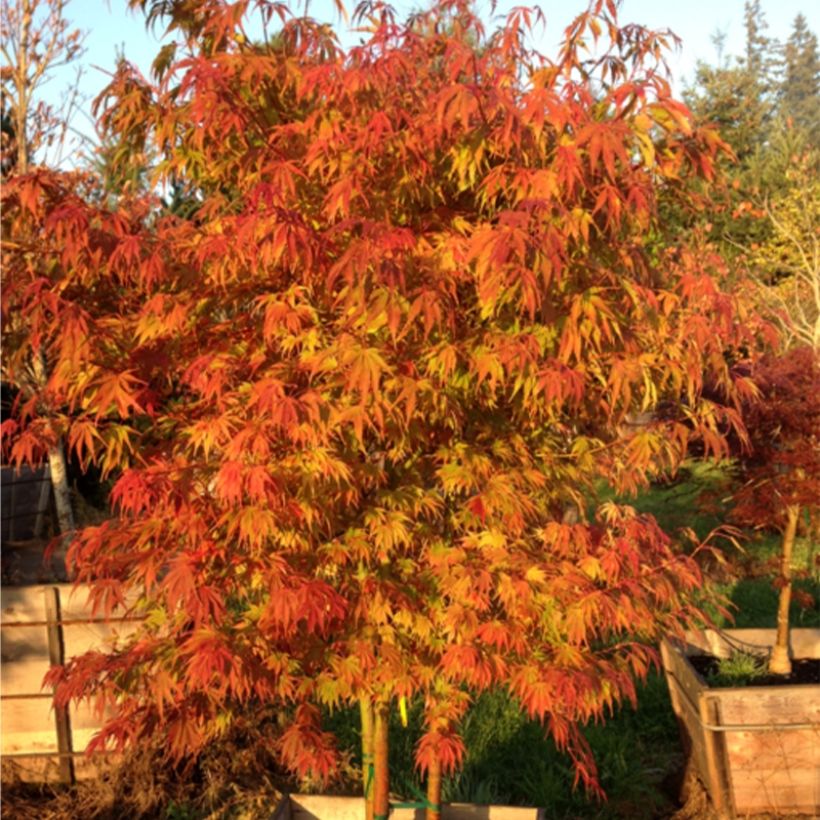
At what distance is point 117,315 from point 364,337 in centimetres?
99

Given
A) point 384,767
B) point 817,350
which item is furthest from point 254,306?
point 817,350

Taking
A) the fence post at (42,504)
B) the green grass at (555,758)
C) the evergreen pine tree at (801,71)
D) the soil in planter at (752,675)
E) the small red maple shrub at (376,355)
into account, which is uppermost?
the evergreen pine tree at (801,71)

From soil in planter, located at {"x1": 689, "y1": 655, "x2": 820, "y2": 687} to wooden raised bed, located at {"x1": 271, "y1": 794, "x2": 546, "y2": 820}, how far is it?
1.78 metres

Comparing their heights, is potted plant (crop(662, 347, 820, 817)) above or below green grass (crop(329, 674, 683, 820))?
above

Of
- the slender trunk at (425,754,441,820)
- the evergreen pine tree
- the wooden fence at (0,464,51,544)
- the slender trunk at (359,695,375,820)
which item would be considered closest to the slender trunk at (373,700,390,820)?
the slender trunk at (359,695,375,820)

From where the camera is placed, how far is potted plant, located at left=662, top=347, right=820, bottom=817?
15.5ft

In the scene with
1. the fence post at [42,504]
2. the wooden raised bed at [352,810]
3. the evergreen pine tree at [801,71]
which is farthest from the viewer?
the evergreen pine tree at [801,71]

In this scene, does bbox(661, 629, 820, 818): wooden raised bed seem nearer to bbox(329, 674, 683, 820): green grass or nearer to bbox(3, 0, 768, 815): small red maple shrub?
bbox(329, 674, 683, 820): green grass

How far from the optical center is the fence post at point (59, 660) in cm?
509

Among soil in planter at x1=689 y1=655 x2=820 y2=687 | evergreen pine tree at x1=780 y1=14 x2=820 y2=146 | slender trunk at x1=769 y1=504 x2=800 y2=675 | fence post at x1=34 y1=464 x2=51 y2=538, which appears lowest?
soil in planter at x1=689 y1=655 x2=820 y2=687

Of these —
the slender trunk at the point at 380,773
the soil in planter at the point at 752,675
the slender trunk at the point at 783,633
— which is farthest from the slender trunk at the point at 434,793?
the slender trunk at the point at 783,633

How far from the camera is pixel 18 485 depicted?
392 inches

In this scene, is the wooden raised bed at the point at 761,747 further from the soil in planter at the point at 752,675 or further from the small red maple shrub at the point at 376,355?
the small red maple shrub at the point at 376,355

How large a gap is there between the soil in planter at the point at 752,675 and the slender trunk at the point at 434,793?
2128 mm
